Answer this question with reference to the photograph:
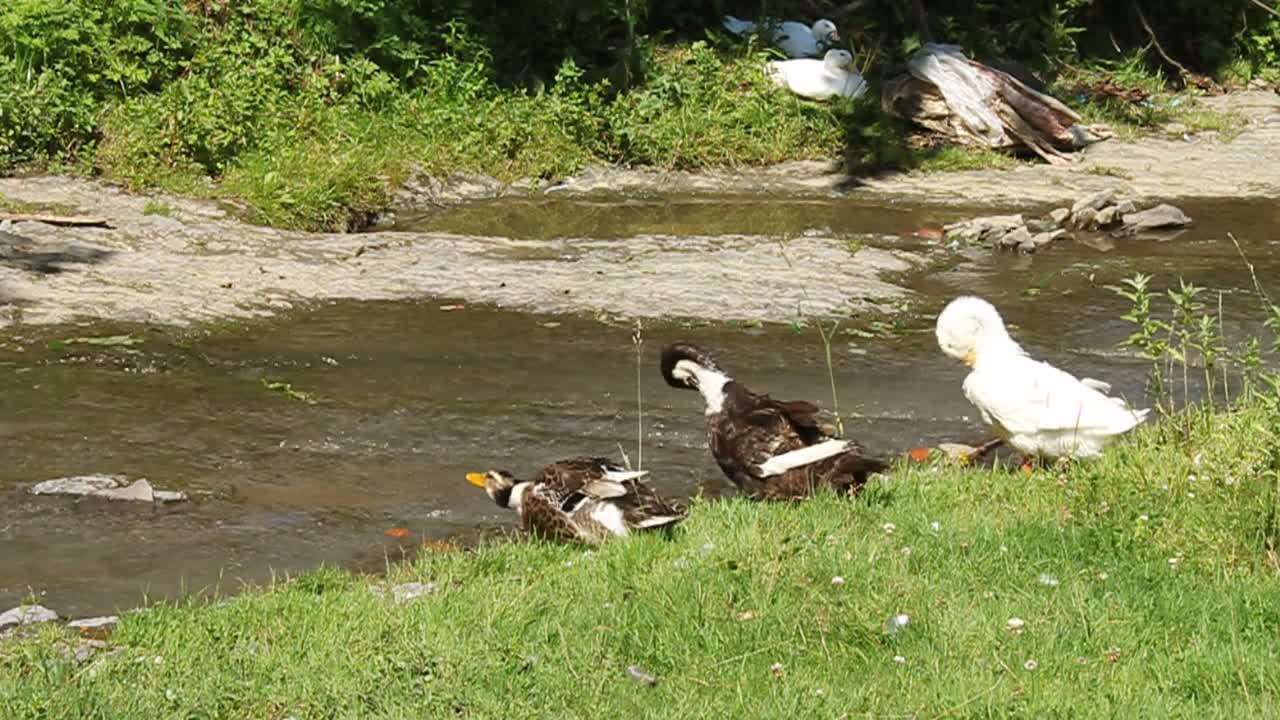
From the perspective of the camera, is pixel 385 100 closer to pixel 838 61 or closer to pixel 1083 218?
pixel 838 61

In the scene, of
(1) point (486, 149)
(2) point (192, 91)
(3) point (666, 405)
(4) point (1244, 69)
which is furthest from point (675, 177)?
(4) point (1244, 69)

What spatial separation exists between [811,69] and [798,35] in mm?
1199

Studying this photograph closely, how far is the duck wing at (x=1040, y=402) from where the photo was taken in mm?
7812

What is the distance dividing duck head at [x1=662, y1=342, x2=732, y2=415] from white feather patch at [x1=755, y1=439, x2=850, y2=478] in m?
0.67

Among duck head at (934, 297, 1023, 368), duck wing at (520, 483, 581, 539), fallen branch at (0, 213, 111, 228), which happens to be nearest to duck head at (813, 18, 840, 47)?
fallen branch at (0, 213, 111, 228)

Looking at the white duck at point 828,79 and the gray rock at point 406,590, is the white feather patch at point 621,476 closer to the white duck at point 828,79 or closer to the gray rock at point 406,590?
the gray rock at point 406,590

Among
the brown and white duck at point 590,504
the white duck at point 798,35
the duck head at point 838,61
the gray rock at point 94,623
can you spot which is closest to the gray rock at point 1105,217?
the duck head at point 838,61

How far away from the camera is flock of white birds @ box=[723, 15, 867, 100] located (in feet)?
61.1

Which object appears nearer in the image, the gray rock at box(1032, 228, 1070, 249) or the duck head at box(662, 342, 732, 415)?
the duck head at box(662, 342, 732, 415)

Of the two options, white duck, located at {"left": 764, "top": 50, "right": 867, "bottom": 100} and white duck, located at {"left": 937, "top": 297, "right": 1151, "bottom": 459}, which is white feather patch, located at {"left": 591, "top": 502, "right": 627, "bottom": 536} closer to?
white duck, located at {"left": 937, "top": 297, "right": 1151, "bottom": 459}

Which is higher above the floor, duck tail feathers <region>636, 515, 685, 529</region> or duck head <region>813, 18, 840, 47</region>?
duck head <region>813, 18, 840, 47</region>

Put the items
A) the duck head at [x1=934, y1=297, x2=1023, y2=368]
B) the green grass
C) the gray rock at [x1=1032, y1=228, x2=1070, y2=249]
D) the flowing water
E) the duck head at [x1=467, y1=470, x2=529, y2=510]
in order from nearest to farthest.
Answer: the green grass → the flowing water → the duck head at [x1=467, y1=470, x2=529, y2=510] → the duck head at [x1=934, y1=297, x2=1023, y2=368] → the gray rock at [x1=1032, y1=228, x2=1070, y2=249]

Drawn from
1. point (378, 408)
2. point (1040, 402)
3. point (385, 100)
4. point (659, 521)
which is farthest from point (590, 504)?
point (385, 100)

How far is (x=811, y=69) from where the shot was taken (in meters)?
18.8
